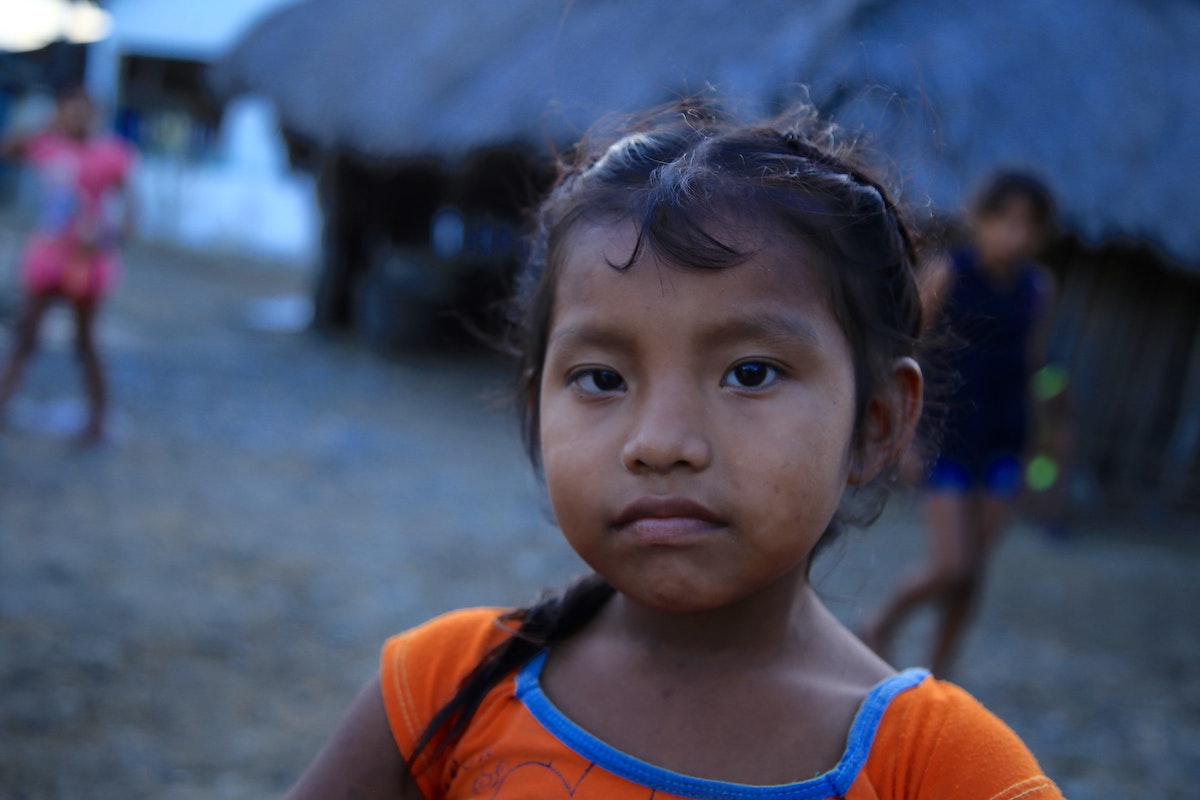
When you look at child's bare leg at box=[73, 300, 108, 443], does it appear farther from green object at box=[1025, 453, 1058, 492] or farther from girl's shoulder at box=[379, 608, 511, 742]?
green object at box=[1025, 453, 1058, 492]

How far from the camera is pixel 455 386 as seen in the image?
9703 mm

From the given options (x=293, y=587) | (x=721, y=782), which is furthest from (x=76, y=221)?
(x=721, y=782)

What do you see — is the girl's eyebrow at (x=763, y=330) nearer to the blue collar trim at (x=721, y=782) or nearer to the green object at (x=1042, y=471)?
the blue collar trim at (x=721, y=782)

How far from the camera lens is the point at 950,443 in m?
3.39

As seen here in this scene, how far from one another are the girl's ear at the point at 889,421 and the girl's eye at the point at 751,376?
0.21 m

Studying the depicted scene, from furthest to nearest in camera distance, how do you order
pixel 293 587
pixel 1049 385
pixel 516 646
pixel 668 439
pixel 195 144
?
pixel 195 144 < pixel 1049 385 < pixel 293 587 < pixel 516 646 < pixel 668 439

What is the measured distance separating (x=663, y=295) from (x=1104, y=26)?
26.5 feet

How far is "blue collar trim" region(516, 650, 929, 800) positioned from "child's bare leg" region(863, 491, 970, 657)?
227 centimetres

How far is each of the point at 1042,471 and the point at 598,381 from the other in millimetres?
6264

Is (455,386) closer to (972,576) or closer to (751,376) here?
(972,576)

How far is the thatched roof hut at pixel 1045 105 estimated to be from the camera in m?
6.23

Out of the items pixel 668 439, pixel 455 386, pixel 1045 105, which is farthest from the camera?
pixel 455 386

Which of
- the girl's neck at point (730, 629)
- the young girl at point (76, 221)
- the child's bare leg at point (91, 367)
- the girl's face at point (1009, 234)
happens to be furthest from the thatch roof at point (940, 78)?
the girl's neck at point (730, 629)

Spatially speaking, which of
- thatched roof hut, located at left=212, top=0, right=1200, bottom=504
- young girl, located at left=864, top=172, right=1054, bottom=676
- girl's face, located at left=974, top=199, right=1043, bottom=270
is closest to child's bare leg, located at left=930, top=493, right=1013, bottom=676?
young girl, located at left=864, top=172, right=1054, bottom=676
